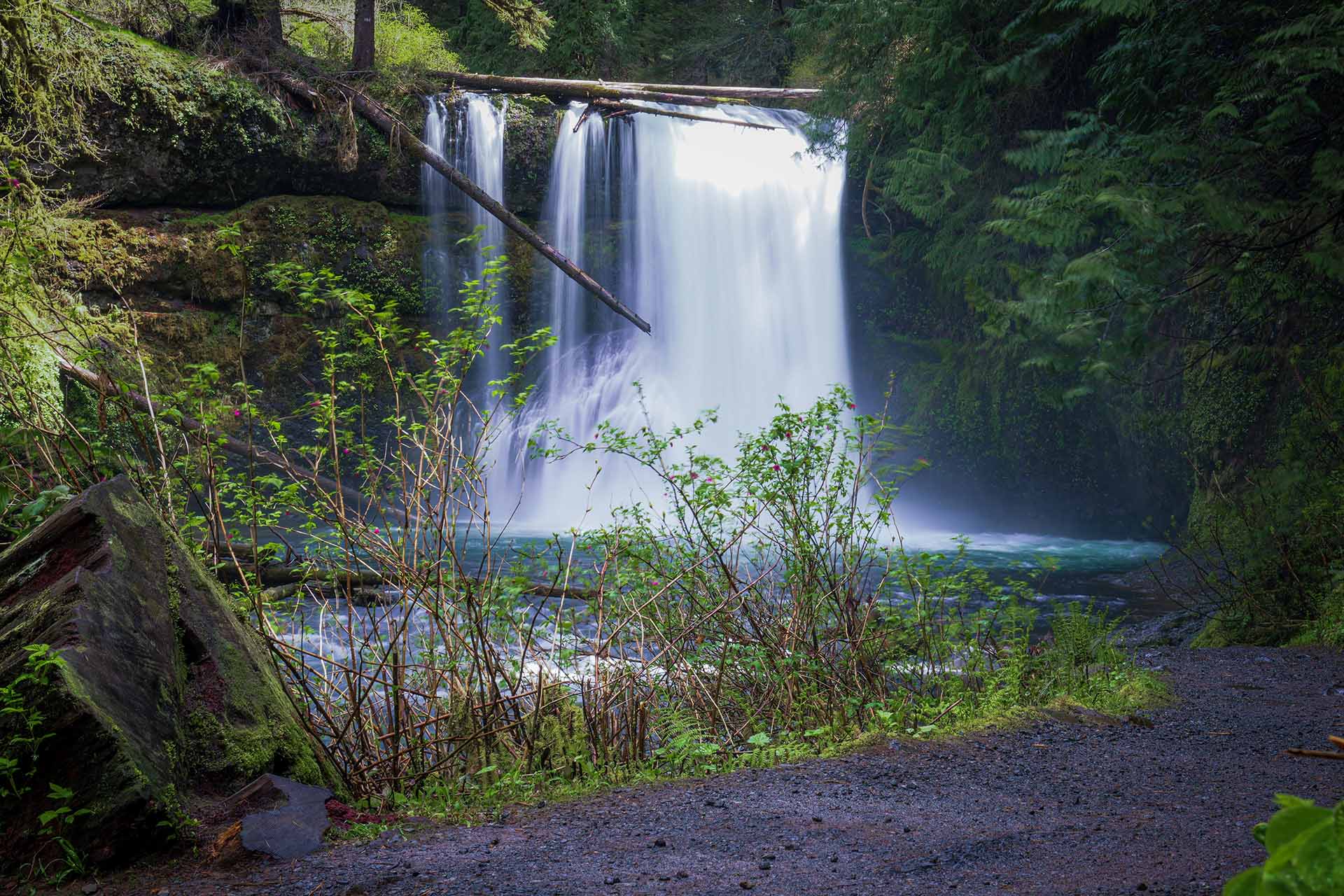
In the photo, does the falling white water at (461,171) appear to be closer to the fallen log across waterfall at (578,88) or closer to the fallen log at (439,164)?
the fallen log across waterfall at (578,88)

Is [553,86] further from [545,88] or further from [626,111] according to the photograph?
[626,111]

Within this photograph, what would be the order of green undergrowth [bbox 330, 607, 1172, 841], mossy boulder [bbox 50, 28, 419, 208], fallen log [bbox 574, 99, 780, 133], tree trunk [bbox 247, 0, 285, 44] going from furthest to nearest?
1. fallen log [bbox 574, 99, 780, 133]
2. tree trunk [bbox 247, 0, 285, 44]
3. mossy boulder [bbox 50, 28, 419, 208]
4. green undergrowth [bbox 330, 607, 1172, 841]

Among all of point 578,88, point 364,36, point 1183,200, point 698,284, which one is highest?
point 364,36

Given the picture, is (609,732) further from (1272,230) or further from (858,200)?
(858,200)

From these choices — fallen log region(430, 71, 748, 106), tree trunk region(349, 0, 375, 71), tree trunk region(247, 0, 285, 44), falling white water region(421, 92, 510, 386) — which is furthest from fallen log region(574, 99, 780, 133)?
tree trunk region(247, 0, 285, 44)

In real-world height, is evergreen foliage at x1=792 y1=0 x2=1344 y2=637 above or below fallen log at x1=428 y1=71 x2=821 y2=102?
below

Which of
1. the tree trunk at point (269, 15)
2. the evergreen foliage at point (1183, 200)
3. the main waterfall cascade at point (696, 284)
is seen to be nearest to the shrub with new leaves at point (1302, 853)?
the evergreen foliage at point (1183, 200)

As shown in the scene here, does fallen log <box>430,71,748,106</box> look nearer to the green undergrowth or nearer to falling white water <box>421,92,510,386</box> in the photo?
falling white water <box>421,92,510,386</box>

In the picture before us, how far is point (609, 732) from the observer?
4.44 meters

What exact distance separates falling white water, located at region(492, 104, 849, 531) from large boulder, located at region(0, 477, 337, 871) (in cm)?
1392

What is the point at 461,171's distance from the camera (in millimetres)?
16219

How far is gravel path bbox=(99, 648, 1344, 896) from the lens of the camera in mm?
2639

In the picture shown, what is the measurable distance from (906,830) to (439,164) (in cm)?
1288

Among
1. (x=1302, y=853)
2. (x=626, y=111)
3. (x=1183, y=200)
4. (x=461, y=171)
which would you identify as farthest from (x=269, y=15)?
(x=1302, y=853)
